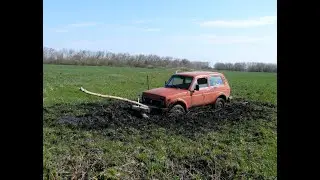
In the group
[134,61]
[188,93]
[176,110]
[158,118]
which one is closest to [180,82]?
[188,93]

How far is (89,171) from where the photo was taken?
16.9 ft

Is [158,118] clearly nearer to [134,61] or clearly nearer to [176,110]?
[176,110]

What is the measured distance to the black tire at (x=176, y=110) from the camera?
37.6 ft

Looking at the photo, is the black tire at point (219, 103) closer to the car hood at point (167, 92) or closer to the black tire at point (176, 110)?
the car hood at point (167, 92)

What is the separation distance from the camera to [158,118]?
11023 mm

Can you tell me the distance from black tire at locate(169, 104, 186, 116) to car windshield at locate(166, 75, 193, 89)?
900mm

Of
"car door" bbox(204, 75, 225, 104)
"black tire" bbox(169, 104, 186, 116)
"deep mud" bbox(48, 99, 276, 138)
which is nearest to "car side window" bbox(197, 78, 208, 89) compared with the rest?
"car door" bbox(204, 75, 225, 104)

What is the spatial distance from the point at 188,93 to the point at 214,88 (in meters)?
1.42

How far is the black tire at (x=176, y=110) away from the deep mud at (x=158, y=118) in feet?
0.76

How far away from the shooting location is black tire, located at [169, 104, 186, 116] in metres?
11.5
